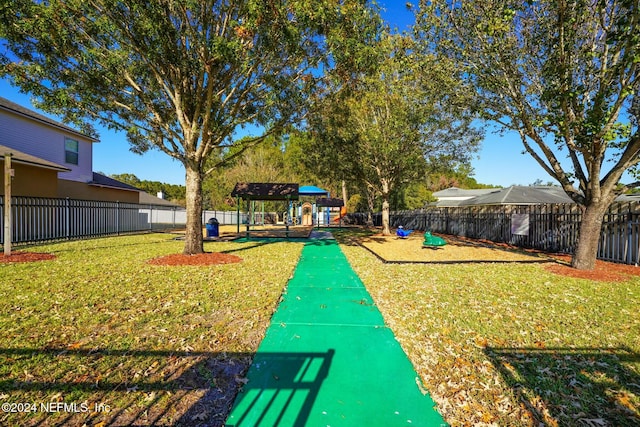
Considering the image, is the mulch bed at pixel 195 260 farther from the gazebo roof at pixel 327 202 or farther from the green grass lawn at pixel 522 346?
the gazebo roof at pixel 327 202

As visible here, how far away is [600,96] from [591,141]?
35.8 inches

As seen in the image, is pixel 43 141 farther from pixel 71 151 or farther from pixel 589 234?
pixel 589 234

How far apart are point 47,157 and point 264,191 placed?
11806 millimetres

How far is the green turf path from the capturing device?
234 cm

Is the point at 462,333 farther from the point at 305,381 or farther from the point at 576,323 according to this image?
the point at 305,381

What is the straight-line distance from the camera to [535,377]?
114 inches

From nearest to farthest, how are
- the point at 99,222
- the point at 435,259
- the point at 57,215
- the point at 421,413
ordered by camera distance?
the point at 421,413 < the point at 435,259 < the point at 57,215 < the point at 99,222

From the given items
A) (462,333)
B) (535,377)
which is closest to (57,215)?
(462,333)

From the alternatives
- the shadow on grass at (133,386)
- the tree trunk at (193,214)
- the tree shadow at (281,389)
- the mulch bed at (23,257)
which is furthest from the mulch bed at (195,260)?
the tree shadow at (281,389)

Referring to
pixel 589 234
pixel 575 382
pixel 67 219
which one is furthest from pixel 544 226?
pixel 67 219

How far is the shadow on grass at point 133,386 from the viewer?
2234mm

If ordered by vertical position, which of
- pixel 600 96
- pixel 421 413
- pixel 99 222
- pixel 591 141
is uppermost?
pixel 600 96

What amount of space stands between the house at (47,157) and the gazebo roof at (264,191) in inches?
312

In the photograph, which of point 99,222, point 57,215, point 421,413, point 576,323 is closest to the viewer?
point 421,413
